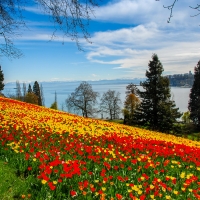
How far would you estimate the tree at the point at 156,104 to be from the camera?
31.8m

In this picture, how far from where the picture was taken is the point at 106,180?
4.29 metres

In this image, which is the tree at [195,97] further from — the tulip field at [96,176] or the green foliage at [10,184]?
the green foliage at [10,184]

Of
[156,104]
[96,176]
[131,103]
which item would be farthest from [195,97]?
[96,176]

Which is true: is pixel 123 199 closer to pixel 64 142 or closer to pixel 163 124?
pixel 64 142

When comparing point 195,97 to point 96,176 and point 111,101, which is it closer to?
point 111,101

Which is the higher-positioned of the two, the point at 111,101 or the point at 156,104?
the point at 156,104

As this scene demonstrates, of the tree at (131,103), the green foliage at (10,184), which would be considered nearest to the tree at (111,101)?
the tree at (131,103)

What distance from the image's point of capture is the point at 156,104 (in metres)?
32.8

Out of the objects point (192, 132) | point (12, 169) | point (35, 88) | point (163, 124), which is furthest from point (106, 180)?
point (35, 88)

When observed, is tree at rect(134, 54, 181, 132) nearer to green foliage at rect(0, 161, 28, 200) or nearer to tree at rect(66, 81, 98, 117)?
tree at rect(66, 81, 98, 117)

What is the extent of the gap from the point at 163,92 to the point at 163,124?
15.3 feet


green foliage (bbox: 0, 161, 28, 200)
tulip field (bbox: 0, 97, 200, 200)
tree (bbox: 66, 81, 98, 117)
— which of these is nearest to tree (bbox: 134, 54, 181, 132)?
tree (bbox: 66, 81, 98, 117)

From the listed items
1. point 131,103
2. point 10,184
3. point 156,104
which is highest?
point 10,184

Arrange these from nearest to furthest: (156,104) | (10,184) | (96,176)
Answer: (10,184), (96,176), (156,104)
